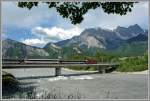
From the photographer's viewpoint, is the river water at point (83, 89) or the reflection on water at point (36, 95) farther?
the river water at point (83, 89)

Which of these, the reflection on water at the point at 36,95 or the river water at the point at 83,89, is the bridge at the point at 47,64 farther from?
the reflection on water at the point at 36,95

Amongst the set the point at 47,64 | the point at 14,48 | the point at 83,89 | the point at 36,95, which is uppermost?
the point at 14,48

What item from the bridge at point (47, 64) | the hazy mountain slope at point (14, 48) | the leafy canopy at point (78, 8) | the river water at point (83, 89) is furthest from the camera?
the bridge at point (47, 64)

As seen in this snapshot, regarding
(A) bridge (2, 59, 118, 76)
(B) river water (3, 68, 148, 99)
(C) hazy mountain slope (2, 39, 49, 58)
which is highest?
(C) hazy mountain slope (2, 39, 49, 58)

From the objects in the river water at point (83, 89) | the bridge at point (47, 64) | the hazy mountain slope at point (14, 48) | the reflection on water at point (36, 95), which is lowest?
the river water at point (83, 89)

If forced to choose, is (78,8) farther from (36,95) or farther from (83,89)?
(83,89)

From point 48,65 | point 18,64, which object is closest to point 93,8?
point 18,64

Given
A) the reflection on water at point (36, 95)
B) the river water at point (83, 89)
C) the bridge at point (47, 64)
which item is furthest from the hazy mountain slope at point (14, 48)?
the river water at point (83, 89)

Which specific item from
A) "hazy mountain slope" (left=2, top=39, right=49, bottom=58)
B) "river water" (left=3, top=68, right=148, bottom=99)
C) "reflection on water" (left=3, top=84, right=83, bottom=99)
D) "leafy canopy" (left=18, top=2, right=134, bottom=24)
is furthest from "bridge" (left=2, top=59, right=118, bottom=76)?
"leafy canopy" (left=18, top=2, right=134, bottom=24)

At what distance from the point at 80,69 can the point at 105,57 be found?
738 cm

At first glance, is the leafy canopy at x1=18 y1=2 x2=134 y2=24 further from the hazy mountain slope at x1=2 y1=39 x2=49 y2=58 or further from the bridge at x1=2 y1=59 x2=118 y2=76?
the bridge at x1=2 y1=59 x2=118 y2=76

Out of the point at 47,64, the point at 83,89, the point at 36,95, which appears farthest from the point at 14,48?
the point at 36,95

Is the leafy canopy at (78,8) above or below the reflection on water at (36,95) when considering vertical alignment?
above

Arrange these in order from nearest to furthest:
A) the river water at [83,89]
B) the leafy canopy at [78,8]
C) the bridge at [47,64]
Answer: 1. the leafy canopy at [78,8]
2. the river water at [83,89]
3. the bridge at [47,64]
